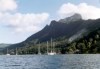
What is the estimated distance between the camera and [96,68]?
90.1 m

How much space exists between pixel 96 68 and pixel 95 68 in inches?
11.7

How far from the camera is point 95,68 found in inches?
3551

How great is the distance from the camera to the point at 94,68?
90312mm

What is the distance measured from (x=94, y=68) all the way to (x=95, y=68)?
11.7 inches

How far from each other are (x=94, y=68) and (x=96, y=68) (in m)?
0.59
